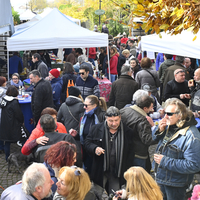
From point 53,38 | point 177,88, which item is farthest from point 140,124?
point 53,38

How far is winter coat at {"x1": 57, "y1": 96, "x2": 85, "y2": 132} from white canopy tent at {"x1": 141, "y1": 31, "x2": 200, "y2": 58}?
2012 mm

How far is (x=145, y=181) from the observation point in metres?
2.54

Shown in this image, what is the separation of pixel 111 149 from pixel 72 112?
125 cm

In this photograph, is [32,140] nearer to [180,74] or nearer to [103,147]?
[103,147]

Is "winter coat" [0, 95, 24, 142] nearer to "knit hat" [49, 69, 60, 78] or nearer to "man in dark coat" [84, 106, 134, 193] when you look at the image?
"knit hat" [49, 69, 60, 78]

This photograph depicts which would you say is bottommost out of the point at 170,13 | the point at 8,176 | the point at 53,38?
the point at 8,176

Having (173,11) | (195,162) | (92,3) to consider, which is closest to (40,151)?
(195,162)

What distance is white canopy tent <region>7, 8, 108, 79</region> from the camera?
8.02 meters

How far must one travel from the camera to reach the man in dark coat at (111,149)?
3.65 m

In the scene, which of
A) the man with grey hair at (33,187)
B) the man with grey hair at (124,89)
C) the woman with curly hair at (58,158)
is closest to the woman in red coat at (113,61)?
the man with grey hair at (124,89)

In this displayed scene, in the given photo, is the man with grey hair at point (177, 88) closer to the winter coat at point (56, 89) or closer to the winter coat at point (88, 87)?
A: the winter coat at point (88, 87)

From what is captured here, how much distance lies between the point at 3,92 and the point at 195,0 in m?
5.02

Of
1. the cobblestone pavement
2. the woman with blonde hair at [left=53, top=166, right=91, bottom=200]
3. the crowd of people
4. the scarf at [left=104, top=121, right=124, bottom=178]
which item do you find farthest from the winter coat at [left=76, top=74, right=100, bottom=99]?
the woman with blonde hair at [left=53, top=166, right=91, bottom=200]

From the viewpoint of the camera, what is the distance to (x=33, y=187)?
2.48 meters
